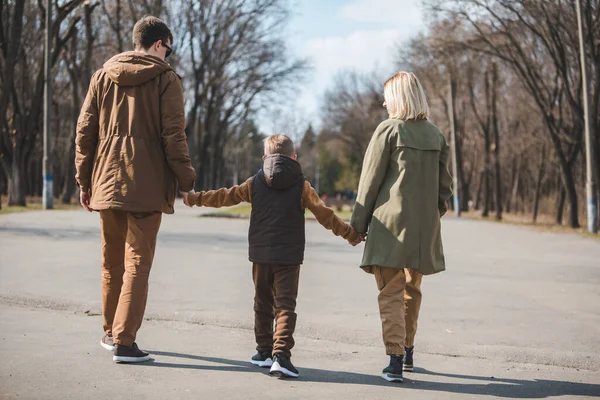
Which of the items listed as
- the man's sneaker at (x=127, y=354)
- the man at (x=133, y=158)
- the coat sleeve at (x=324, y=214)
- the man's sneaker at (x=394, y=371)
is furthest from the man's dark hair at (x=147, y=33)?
the man's sneaker at (x=394, y=371)

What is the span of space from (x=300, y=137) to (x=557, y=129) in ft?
177

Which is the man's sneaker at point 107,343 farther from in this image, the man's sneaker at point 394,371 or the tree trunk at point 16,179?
the tree trunk at point 16,179

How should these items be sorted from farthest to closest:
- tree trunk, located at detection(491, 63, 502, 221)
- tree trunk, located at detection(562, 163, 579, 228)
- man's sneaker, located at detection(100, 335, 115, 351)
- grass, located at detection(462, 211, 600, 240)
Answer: tree trunk, located at detection(491, 63, 502, 221)
tree trunk, located at detection(562, 163, 579, 228)
grass, located at detection(462, 211, 600, 240)
man's sneaker, located at detection(100, 335, 115, 351)

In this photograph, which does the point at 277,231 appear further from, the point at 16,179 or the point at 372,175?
the point at 16,179

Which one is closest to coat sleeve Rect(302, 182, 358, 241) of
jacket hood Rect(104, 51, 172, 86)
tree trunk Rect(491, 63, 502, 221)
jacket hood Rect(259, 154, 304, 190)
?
jacket hood Rect(259, 154, 304, 190)

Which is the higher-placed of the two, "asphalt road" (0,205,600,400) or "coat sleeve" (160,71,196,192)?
"coat sleeve" (160,71,196,192)

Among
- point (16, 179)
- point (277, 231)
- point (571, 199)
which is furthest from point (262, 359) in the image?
point (16, 179)

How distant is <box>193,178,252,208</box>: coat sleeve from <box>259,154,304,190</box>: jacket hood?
7.0 inches

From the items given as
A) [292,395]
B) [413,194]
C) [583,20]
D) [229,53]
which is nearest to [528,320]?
[413,194]

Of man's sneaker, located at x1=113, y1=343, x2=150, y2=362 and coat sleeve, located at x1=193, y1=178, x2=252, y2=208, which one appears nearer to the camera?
man's sneaker, located at x1=113, y1=343, x2=150, y2=362

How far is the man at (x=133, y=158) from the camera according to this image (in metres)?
4.91

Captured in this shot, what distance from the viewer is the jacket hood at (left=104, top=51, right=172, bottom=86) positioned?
496cm

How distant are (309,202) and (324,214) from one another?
139 mm

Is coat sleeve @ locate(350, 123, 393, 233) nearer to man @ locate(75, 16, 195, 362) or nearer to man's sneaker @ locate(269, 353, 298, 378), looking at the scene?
man's sneaker @ locate(269, 353, 298, 378)
